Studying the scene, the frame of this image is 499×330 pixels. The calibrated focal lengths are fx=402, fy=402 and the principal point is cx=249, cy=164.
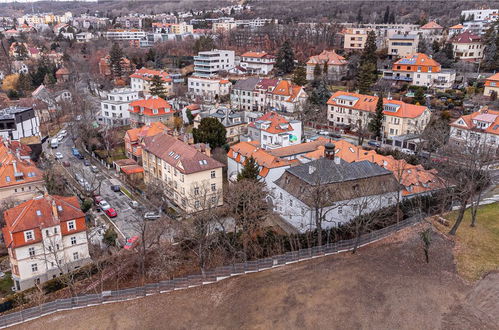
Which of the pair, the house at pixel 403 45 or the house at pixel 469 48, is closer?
the house at pixel 469 48

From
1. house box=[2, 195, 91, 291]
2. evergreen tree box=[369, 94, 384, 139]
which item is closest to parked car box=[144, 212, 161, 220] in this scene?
house box=[2, 195, 91, 291]

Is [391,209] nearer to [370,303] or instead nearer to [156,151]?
[370,303]

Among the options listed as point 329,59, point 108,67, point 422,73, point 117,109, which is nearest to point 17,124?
point 117,109

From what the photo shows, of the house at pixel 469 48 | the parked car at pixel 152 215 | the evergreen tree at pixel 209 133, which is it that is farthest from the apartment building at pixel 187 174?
the house at pixel 469 48

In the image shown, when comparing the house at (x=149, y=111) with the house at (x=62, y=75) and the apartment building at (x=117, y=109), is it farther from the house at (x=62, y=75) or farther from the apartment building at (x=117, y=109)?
the house at (x=62, y=75)

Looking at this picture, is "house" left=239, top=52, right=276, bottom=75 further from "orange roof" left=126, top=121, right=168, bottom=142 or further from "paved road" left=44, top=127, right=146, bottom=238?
"paved road" left=44, top=127, right=146, bottom=238

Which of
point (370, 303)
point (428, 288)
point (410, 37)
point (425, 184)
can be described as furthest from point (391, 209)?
point (410, 37)
